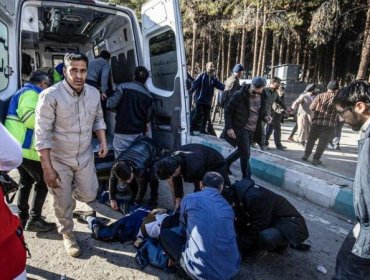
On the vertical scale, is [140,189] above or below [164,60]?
below

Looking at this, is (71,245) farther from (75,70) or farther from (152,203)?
(75,70)

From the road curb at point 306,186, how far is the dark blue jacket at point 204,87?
1552mm

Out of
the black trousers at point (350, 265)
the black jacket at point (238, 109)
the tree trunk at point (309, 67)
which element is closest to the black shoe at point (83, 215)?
the black jacket at point (238, 109)

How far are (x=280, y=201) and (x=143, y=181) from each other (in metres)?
1.51

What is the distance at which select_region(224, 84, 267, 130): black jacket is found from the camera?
436 centimetres

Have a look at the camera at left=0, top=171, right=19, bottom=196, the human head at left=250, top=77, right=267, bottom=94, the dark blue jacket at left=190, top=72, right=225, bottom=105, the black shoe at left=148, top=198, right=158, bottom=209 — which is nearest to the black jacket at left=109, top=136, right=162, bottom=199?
the black shoe at left=148, top=198, right=158, bottom=209

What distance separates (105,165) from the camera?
390 centimetres

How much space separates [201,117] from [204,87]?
0.68m

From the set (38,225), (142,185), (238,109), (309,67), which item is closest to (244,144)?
(238,109)

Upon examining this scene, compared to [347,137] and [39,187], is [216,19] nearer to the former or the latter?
[347,137]

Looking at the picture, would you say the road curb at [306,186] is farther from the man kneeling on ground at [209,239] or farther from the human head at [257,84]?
the man kneeling on ground at [209,239]

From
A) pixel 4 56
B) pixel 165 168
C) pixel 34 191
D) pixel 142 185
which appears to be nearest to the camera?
pixel 165 168

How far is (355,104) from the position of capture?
172cm

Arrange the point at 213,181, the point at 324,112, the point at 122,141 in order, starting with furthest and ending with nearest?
1. the point at 324,112
2. the point at 122,141
3. the point at 213,181
